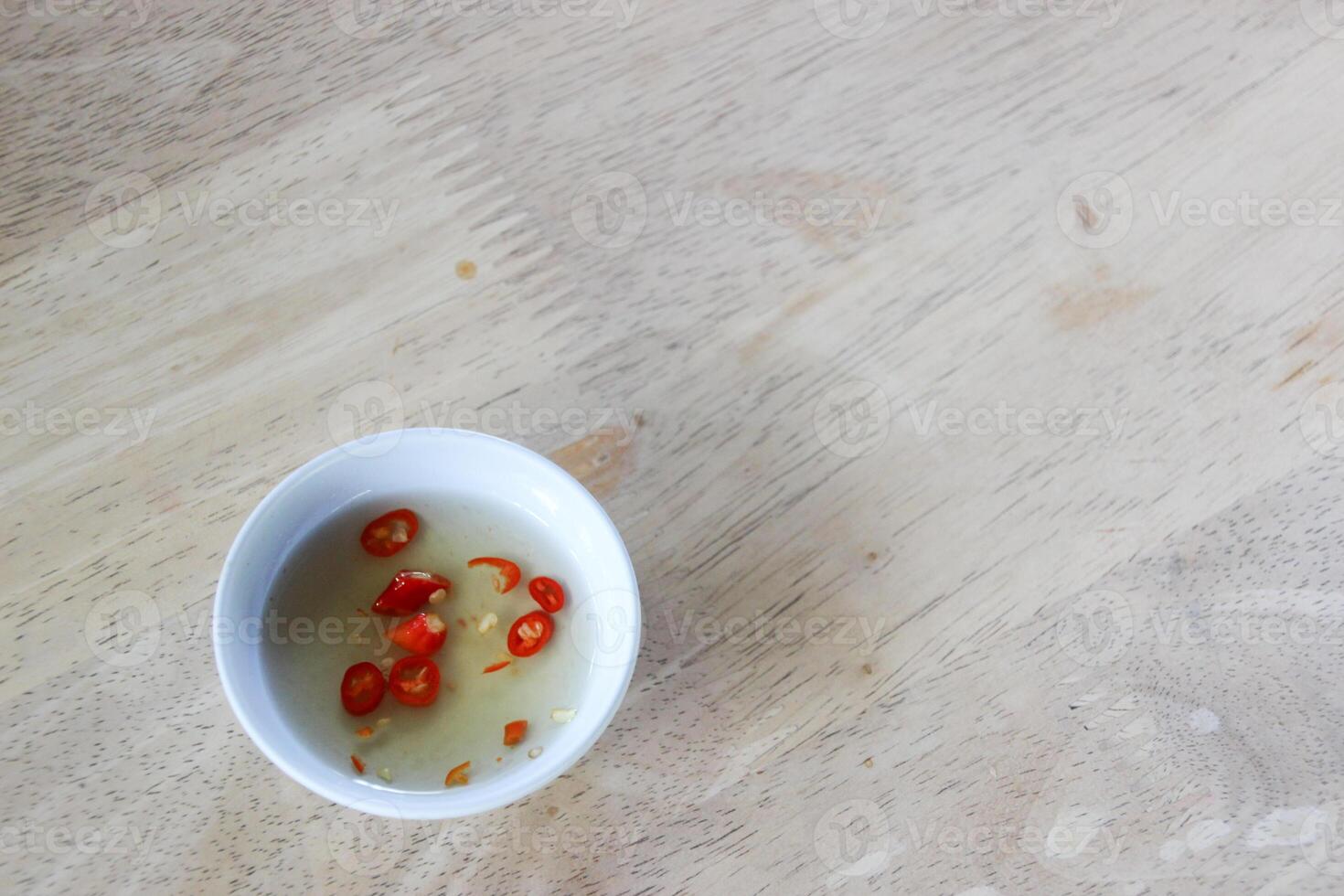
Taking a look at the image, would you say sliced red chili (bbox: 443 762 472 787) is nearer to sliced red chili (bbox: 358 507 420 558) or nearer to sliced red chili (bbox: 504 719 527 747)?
sliced red chili (bbox: 504 719 527 747)

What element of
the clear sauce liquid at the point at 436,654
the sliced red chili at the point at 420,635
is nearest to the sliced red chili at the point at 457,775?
the clear sauce liquid at the point at 436,654

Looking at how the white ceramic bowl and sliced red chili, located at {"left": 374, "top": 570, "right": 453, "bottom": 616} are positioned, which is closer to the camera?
the white ceramic bowl

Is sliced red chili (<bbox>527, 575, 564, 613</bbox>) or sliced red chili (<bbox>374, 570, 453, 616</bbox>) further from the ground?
sliced red chili (<bbox>527, 575, 564, 613</bbox>)

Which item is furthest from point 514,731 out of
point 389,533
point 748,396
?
point 748,396

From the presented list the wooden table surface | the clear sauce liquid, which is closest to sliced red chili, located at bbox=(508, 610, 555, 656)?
the clear sauce liquid

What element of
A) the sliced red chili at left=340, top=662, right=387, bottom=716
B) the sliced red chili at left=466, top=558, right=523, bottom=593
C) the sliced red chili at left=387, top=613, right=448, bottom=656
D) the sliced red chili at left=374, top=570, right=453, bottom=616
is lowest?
the sliced red chili at left=340, top=662, right=387, bottom=716

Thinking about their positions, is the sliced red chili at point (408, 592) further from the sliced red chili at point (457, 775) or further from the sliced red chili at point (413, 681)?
the sliced red chili at point (457, 775)
